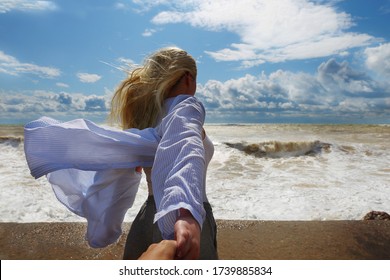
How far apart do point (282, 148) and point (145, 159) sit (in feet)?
42.2

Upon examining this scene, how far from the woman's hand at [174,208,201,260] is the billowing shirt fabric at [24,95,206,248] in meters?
0.02

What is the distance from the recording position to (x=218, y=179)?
8297mm

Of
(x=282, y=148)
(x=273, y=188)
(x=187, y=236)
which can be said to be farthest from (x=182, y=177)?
(x=282, y=148)

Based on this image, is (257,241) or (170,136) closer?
(170,136)

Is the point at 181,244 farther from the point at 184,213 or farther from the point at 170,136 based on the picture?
the point at 170,136

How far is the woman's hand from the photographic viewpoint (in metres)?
0.92

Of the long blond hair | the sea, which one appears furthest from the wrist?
the sea

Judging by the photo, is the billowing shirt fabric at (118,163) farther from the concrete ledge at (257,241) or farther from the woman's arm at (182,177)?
the concrete ledge at (257,241)

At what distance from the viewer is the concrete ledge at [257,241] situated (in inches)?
139

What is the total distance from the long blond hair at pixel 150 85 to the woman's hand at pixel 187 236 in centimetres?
64

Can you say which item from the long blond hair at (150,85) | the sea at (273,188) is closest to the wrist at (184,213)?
the long blond hair at (150,85)

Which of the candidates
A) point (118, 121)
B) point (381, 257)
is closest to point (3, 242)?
point (118, 121)

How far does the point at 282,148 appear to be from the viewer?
1384cm
